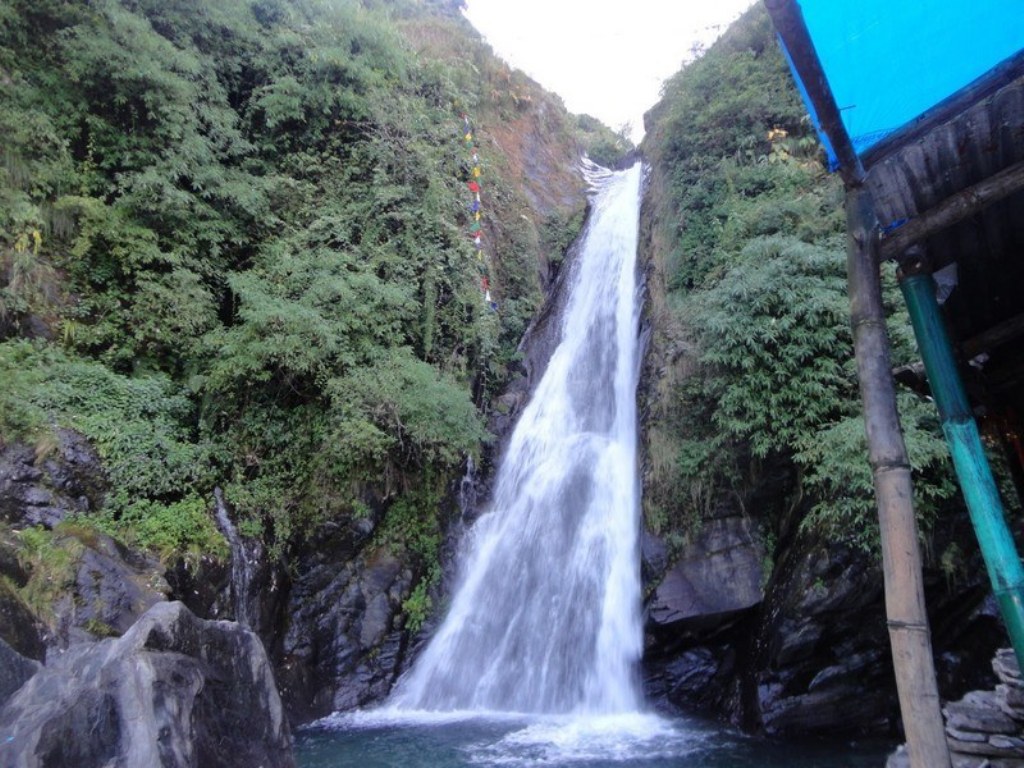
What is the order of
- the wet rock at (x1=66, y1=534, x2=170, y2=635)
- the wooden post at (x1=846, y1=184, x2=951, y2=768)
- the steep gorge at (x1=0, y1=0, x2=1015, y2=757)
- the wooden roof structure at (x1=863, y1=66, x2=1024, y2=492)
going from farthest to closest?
1. the steep gorge at (x1=0, y1=0, x2=1015, y2=757)
2. the wet rock at (x1=66, y1=534, x2=170, y2=635)
3. the wooden roof structure at (x1=863, y1=66, x2=1024, y2=492)
4. the wooden post at (x1=846, y1=184, x2=951, y2=768)

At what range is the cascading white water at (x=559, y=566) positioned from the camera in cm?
843

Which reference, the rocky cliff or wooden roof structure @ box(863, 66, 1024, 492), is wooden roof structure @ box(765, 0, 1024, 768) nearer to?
wooden roof structure @ box(863, 66, 1024, 492)

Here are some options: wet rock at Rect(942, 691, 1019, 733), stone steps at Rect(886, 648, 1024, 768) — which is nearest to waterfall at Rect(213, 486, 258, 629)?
stone steps at Rect(886, 648, 1024, 768)

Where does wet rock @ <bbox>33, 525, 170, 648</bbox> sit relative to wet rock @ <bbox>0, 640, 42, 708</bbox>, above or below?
above

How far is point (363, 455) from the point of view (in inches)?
364

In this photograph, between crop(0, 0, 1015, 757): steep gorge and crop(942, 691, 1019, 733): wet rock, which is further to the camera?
crop(0, 0, 1015, 757): steep gorge

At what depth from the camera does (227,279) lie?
9969mm

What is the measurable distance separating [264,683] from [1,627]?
1.98 m

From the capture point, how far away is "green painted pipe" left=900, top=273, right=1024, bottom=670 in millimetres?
3062

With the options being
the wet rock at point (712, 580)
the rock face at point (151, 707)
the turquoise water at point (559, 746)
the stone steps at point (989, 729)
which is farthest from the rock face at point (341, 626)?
the stone steps at point (989, 729)

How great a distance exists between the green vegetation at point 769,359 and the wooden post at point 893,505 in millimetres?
4010

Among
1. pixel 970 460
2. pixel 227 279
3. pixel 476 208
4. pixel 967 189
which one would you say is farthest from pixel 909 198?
pixel 476 208

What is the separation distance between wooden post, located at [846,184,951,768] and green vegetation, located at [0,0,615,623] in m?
7.08

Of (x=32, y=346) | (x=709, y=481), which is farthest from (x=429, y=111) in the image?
(x=709, y=481)
